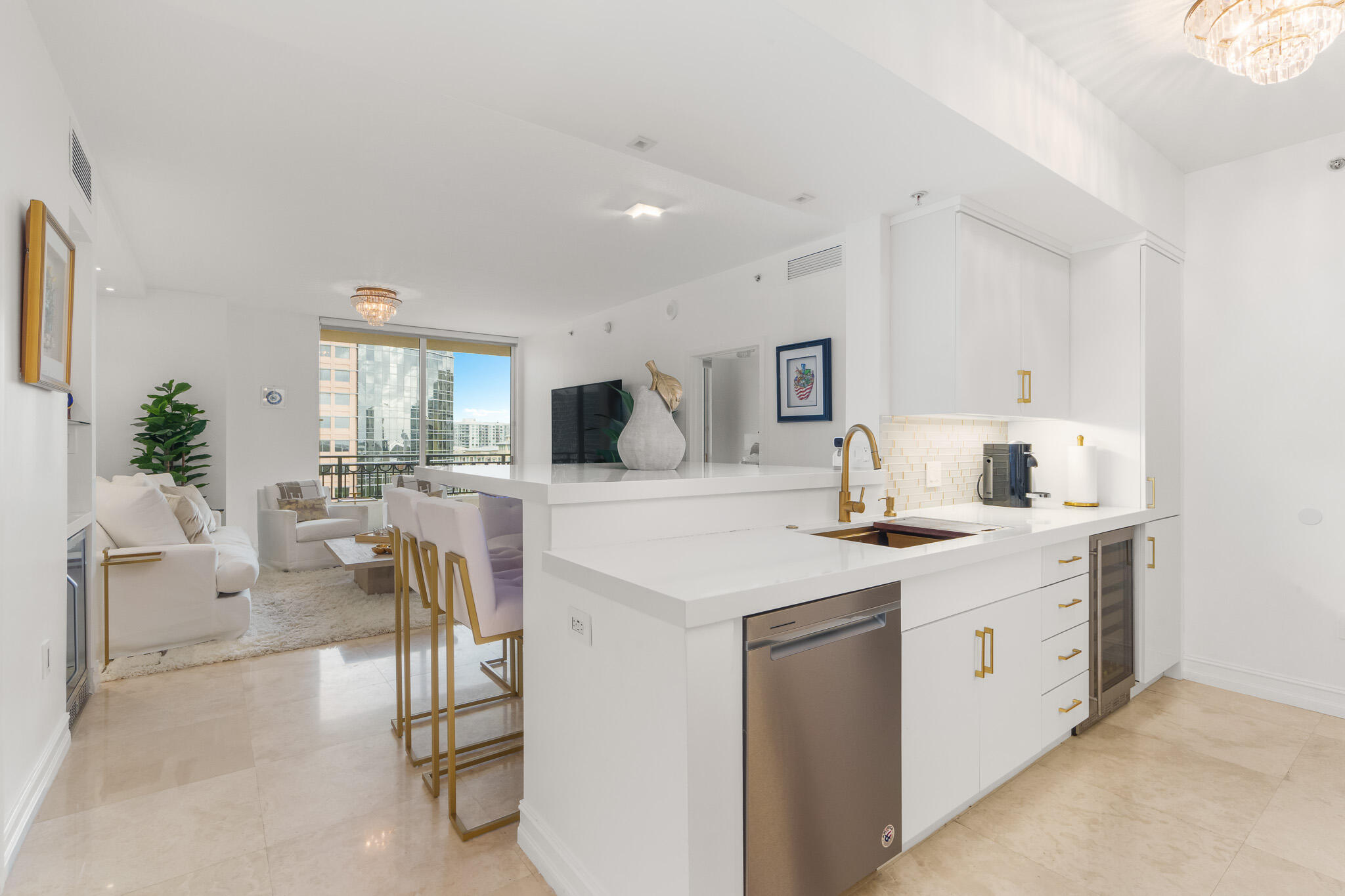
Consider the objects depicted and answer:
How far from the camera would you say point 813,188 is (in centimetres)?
261

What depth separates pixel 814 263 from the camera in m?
4.68

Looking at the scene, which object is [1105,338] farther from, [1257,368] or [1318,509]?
[1318,509]

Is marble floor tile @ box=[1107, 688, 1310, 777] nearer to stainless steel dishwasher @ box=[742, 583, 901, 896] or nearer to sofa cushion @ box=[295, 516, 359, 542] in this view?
stainless steel dishwasher @ box=[742, 583, 901, 896]

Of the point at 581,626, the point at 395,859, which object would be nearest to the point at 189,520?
the point at 395,859

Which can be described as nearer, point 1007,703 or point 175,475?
point 1007,703

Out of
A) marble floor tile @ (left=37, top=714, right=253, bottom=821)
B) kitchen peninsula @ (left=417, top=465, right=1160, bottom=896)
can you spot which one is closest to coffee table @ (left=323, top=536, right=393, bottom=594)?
marble floor tile @ (left=37, top=714, right=253, bottom=821)

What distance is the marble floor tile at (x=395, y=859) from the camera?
1.79 m

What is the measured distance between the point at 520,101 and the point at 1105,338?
2.99m

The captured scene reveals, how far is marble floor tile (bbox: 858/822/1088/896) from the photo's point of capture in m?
1.77

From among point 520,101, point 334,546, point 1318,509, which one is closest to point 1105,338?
point 1318,509

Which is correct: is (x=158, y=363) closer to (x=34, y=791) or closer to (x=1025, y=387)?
(x=34, y=791)

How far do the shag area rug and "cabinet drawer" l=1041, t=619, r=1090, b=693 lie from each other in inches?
138

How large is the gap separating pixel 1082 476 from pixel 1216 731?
1.20 m

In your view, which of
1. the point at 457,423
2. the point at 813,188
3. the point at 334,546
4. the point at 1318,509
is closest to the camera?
the point at 813,188
